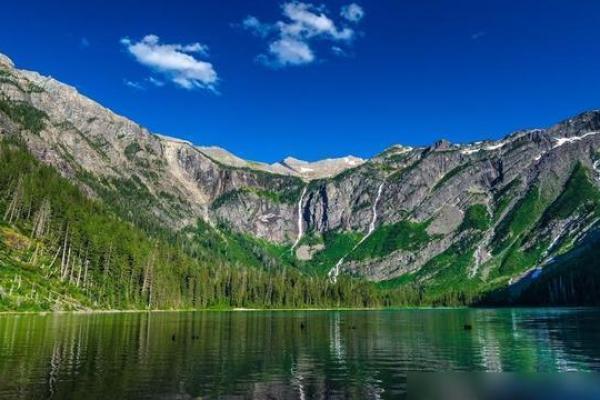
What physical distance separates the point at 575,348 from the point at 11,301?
5113 inches

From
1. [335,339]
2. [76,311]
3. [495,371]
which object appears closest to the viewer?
[495,371]

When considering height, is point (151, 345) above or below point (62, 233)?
below

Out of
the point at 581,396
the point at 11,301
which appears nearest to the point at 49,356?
the point at 581,396

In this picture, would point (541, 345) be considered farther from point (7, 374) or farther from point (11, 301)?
point (11, 301)

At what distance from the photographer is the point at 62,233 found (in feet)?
656

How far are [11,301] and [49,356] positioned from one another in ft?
304

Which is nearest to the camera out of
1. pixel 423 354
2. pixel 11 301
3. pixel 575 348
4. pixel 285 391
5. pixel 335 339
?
pixel 285 391

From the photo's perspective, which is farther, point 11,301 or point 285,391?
point 11,301

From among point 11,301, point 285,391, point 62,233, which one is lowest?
point 285,391

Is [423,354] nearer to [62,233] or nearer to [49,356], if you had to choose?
[49,356]

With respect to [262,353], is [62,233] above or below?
above

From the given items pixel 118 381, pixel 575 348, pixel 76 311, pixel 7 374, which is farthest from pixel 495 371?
pixel 76 311

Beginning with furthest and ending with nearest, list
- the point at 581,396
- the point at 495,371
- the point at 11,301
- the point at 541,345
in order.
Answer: the point at 11,301, the point at 541,345, the point at 495,371, the point at 581,396

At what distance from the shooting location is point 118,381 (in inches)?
1807
